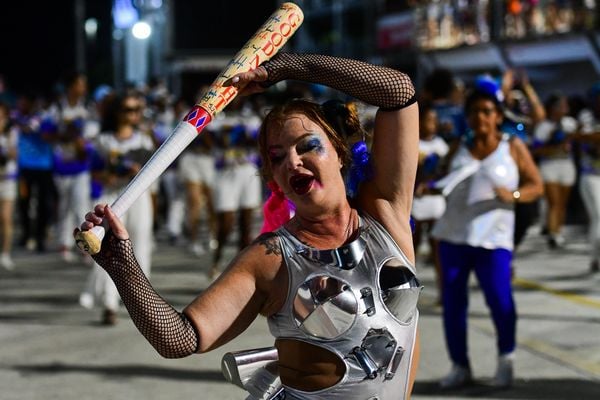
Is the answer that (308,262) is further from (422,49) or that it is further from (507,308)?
(422,49)

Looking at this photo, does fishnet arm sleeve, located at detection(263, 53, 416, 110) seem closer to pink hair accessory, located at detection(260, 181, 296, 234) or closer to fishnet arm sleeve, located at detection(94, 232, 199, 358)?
pink hair accessory, located at detection(260, 181, 296, 234)

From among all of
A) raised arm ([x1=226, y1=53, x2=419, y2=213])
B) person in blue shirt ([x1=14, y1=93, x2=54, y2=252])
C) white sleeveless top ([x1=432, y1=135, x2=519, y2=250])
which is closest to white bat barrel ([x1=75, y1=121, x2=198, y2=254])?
raised arm ([x1=226, y1=53, x2=419, y2=213])

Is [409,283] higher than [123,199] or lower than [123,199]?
lower

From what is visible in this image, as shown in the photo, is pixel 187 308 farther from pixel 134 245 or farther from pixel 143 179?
pixel 134 245

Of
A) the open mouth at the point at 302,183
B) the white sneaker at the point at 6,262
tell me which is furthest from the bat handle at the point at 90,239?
the white sneaker at the point at 6,262

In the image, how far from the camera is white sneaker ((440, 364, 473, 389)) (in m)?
6.20

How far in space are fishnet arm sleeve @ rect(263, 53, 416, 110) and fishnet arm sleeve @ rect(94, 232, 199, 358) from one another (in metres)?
0.60

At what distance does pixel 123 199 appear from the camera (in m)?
2.46

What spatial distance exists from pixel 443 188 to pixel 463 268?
52cm

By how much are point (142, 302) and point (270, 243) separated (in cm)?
42

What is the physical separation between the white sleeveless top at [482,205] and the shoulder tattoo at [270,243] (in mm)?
3588

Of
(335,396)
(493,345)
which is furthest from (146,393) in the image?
(335,396)

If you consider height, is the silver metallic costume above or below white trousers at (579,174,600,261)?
above

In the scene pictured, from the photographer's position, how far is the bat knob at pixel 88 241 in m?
2.38
